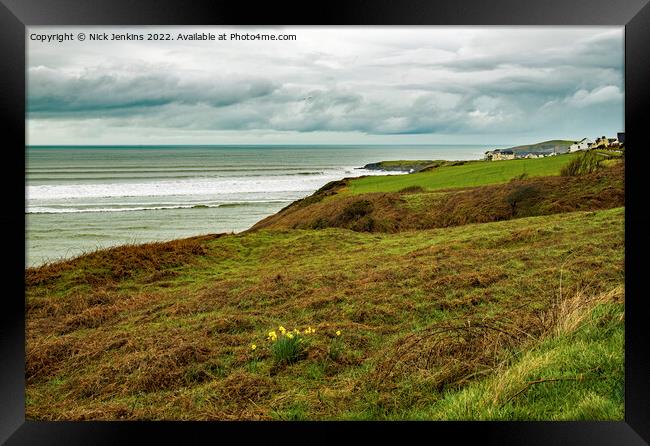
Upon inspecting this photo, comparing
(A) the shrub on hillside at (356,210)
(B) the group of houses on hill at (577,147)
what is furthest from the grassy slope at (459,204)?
(B) the group of houses on hill at (577,147)

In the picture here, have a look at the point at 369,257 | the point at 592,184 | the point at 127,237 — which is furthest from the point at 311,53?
the point at 592,184

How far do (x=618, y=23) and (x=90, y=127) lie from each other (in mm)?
4252

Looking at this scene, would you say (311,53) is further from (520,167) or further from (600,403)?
(600,403)

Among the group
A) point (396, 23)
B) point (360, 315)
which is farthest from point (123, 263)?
point (396, 23)

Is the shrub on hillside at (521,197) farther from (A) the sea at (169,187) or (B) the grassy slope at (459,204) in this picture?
(A) the sea at (169,187)

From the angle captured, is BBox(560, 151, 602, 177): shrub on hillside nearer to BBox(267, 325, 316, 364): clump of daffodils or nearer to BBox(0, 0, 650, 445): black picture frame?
BBox(0, 0, 650, 445): black picture frame

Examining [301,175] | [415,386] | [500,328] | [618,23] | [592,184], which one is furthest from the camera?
[592,184]

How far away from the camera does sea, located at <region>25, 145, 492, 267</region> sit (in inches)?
204

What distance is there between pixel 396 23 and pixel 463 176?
251 cm

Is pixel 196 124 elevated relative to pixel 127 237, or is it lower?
elevated

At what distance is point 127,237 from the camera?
17.8 ft

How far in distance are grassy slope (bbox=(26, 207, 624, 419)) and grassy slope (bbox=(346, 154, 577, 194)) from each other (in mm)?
483

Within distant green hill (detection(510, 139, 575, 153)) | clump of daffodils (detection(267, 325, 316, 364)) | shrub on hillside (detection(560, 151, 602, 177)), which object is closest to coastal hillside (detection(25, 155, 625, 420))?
clump of daffodils (detection(267, 325, 316, 364))

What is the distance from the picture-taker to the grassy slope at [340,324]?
4039 millimetres
